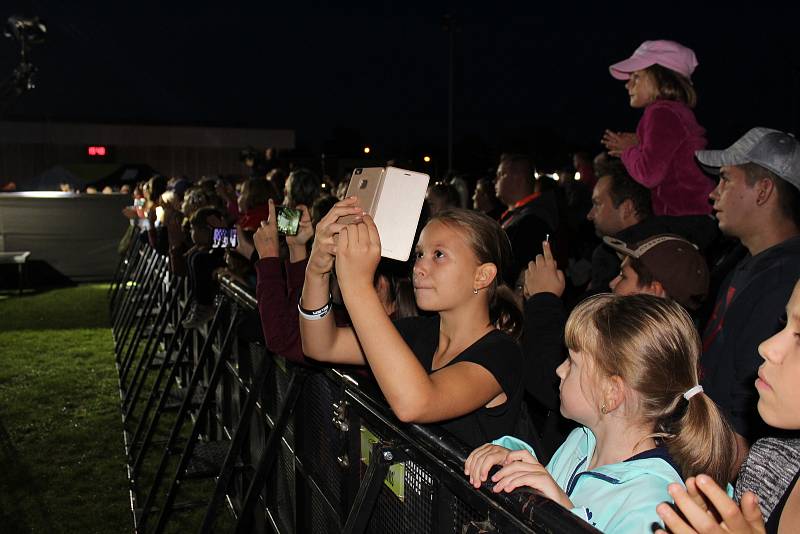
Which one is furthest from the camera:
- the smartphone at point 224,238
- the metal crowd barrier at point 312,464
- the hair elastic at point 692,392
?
the smartphone at point 224,238

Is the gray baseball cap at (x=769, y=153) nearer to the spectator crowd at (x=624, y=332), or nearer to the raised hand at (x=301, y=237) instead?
the spectator crowd at (x=624, y=332)

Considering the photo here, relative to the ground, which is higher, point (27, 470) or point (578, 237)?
point (578, 237)

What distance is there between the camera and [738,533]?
3.42ft

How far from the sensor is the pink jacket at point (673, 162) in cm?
375

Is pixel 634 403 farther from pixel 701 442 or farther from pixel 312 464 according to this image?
pixel 312 464

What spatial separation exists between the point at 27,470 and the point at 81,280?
1134cm

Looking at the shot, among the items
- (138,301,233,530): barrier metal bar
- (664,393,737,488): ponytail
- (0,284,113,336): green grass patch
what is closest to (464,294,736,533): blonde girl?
(664,393,737,488): ponytail

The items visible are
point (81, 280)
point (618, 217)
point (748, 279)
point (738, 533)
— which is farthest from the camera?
point (81, 280)

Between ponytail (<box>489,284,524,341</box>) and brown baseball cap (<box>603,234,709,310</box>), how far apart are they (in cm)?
60

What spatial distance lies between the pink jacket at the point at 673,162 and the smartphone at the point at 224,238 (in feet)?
10.4

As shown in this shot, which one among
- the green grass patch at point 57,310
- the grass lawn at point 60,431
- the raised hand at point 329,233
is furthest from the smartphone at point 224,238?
the green grass patch at point 57,310

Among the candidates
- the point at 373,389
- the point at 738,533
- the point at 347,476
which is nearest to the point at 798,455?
the point at 738,533

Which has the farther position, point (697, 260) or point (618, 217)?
point (618, 217)

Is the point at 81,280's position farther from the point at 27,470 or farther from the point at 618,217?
the point at 618,217
